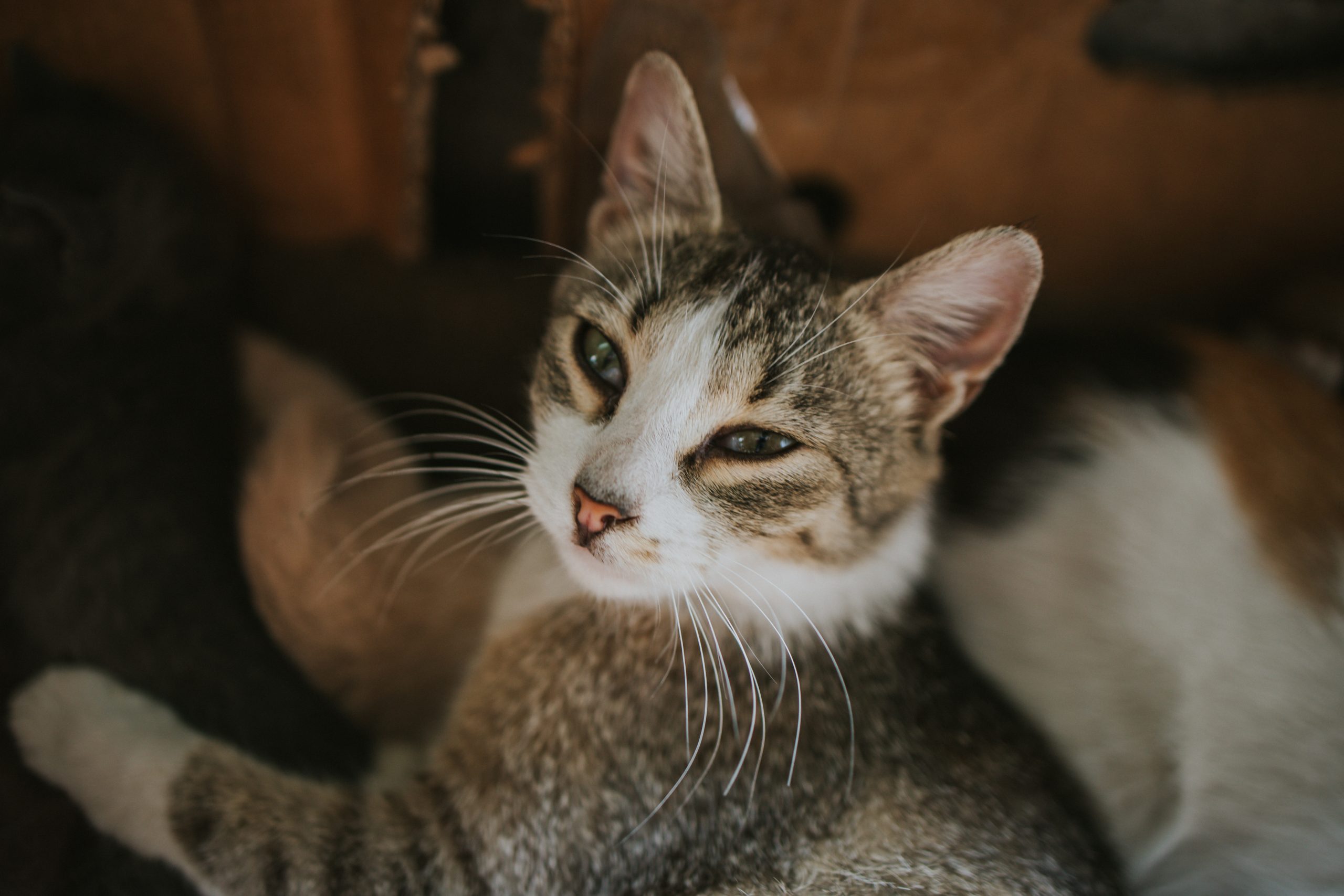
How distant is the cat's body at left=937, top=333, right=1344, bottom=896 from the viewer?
5.27 ft

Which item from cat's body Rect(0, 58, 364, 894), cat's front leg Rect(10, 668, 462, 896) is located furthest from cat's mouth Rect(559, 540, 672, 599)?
cat's body Rect(0, 58, 364, 894)

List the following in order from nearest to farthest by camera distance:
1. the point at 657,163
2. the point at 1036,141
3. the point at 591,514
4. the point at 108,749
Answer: the point at 591,514 → the point at 108,749 → the point at 657,163 → the point at 1036,141

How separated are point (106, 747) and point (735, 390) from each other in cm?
109

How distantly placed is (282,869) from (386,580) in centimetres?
50

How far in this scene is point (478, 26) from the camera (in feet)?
5.34

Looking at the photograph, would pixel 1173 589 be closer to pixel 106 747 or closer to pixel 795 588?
pixel 795 588

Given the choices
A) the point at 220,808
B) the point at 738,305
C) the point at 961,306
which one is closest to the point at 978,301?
the point at 961,306

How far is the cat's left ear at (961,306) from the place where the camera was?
123 centimetres

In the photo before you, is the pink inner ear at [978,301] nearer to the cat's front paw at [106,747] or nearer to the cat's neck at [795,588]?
the cat's neck at [795,588]

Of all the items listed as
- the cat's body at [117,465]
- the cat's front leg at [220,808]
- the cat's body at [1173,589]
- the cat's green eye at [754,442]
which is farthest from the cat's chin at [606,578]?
the cat's body at [1173,589]

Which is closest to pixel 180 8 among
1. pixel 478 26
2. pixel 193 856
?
pixel 478 26

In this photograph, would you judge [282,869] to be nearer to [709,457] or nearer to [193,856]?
[193,856]

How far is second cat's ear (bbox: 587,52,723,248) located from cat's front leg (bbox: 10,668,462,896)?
0.96 meters

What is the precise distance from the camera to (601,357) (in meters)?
1.35
